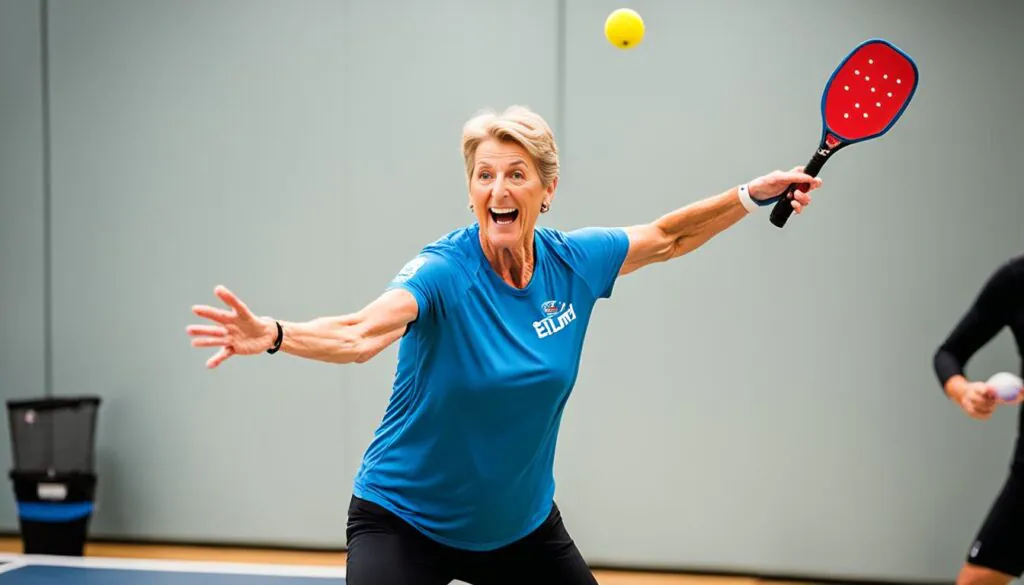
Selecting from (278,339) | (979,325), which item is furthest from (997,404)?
(278,339)

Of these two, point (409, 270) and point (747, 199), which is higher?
point (747, 199)

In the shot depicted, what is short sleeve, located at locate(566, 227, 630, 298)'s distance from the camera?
2.46m

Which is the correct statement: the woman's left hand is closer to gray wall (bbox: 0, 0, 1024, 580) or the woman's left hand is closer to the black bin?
gray wall (bbox: 0, 0, 1024, 580)

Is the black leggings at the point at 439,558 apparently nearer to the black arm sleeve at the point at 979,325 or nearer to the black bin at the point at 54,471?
the black arm sleeve at the point at 979,325

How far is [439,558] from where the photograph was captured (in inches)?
89.0

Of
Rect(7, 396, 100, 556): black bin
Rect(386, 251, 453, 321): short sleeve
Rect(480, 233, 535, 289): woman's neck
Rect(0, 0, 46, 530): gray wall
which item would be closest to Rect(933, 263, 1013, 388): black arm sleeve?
Rect(480, 233, 535, 289): woman's neck

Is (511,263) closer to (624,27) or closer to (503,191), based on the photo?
(503,191)

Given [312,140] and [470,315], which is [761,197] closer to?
[470,315]

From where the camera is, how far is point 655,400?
4621mm

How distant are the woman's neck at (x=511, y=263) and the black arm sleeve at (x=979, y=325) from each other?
1.38 meters

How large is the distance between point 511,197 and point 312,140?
9.27ft

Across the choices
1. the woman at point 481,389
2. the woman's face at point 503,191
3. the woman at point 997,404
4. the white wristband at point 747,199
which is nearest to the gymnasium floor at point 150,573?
the woman at point 481,389

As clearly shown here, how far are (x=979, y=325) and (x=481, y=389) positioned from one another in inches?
65.6

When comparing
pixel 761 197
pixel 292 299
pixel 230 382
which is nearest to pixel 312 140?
pixel 292 299
